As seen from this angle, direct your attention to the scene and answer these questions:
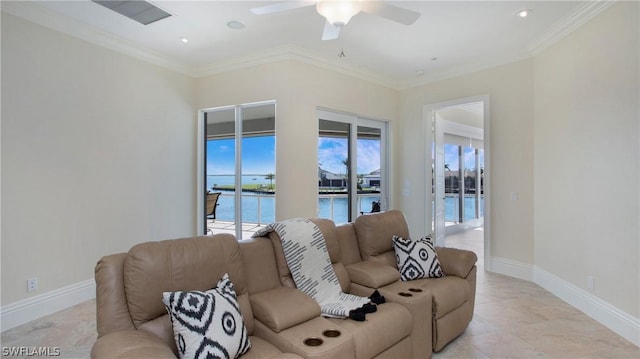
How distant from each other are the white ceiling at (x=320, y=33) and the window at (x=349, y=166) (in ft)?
2.83

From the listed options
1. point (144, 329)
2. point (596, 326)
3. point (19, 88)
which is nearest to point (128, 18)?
point (19, 88)

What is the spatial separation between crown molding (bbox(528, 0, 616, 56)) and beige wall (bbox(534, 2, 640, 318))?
0.23 feet

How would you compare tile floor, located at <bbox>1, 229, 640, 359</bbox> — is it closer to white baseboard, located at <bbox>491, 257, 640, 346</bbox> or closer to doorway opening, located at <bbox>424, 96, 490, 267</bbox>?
white baseboard, located at <bbox>491, 257, 640, 346</bbox>

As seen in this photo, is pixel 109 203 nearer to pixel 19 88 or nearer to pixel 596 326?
pixel 19 88

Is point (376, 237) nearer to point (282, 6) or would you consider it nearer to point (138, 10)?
point (282, 6)

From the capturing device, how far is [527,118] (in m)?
4.27

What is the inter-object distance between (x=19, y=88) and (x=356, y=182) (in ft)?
13.3

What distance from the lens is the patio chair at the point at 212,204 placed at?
4895 mm

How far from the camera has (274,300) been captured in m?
2.01

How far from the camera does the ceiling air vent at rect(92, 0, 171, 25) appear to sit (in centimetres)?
303

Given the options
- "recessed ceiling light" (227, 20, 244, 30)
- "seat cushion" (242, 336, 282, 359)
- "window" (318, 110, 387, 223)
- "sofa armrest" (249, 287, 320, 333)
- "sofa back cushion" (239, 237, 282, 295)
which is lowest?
"seat cushion" (242, 336, 282, 359)

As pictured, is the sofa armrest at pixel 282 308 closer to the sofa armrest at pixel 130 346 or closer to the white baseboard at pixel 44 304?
the sofa armrest at pixel 130 346

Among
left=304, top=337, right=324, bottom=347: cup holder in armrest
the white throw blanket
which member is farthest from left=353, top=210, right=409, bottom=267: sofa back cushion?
left=304, top=337, right=324, bottom=347: cup holder in armrest

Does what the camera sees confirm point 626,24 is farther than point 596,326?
No
